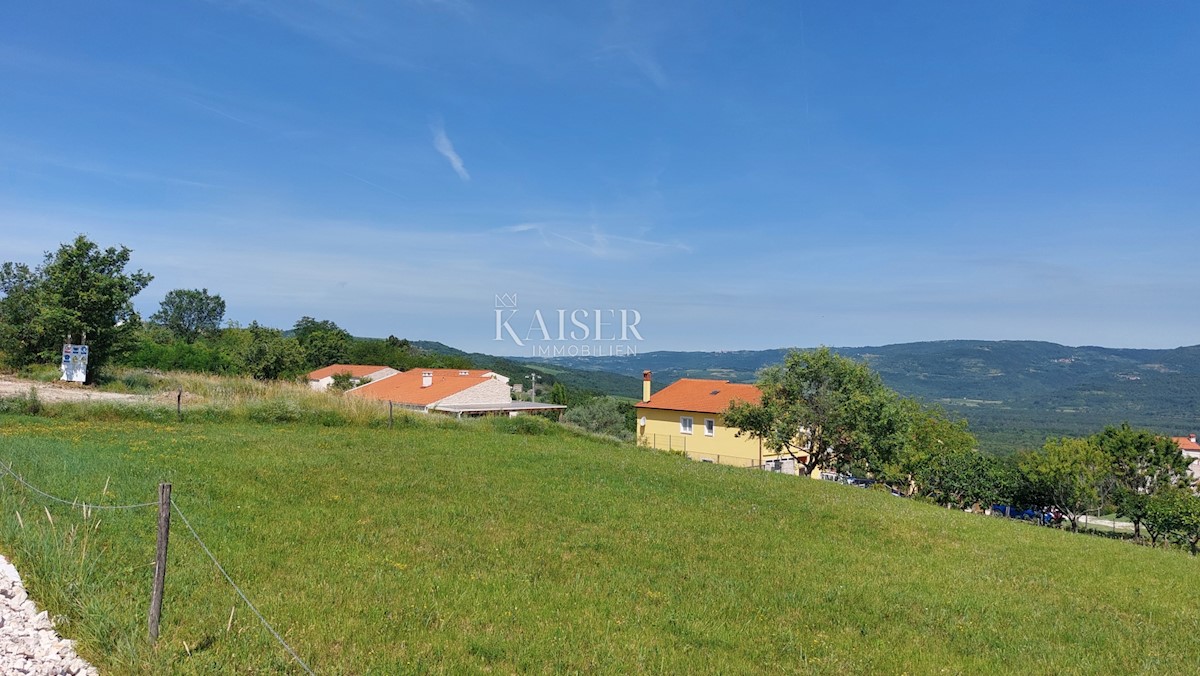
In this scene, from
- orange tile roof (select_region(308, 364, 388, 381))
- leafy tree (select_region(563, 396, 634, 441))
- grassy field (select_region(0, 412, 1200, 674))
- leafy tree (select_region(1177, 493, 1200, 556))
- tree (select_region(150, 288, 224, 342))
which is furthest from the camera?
tree (select_region(150, 288, 224, 342))

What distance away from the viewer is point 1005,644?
671cm

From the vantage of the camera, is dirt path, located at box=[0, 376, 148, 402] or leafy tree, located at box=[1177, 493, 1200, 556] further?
A: leafy tree, located at box=[1177, 493, 1200, 556]

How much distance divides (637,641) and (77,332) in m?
33.3

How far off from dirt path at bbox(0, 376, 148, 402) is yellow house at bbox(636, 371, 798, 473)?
29.9m

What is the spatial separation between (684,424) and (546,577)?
4261 centimetres

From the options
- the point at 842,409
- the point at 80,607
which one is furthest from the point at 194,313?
the point at 80,607

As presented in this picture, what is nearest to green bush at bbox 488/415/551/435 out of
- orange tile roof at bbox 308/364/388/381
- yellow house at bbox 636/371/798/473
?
yellow house at bbox 636/371/798/473

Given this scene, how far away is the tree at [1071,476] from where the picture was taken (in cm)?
3541

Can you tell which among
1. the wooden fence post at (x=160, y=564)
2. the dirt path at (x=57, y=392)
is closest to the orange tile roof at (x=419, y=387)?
the dirt path at (x=57, y=392)

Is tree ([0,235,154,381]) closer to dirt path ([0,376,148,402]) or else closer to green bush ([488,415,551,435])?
dirt path ([0,376,148,402])

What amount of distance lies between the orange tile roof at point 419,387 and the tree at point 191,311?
9045 cm

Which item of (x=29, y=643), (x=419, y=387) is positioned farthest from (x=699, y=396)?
(x=29, y=643)

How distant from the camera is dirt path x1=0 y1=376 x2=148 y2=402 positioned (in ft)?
74.1

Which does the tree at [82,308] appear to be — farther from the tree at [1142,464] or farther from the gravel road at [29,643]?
the tree at [1142,464]
